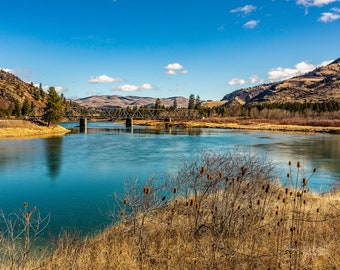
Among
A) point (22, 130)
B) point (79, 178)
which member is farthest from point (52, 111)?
point (79, 178)

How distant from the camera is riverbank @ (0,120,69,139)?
67.1 meters

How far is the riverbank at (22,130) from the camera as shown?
220ft

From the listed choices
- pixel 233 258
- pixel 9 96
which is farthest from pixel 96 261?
pixel 9 96

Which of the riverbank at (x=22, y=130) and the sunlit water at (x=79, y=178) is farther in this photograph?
the riverbank at (x=22, y=130)

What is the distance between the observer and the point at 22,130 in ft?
236

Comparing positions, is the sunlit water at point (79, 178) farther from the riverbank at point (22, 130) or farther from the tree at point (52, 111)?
the tree at point (52, 111)

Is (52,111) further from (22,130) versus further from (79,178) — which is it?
(79,178)

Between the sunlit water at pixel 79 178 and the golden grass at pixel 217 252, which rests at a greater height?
the golden grass at pixel 217 252

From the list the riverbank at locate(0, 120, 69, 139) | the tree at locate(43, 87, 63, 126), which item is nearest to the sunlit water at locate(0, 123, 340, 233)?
the riverbank at locate(0, 120, 69, 139)

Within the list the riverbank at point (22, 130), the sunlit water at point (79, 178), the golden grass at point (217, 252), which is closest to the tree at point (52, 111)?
the riverbank at point (22, 130)

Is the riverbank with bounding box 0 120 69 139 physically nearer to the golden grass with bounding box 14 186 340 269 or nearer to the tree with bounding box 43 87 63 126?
the tree with bounding box 43 87 63 126

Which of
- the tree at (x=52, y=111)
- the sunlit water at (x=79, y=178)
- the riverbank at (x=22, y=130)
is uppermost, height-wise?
the tree at (x=52, y=111)

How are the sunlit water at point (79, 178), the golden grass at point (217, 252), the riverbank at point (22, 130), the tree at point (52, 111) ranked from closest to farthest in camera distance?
the golden grass at point (217, 252)
the sunlit water at point (79, 178)
the riverbank at point (22, 130)
the tree at point (52, 111)

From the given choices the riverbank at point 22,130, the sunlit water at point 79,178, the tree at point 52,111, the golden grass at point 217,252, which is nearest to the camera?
the golden grass at point 217,252
